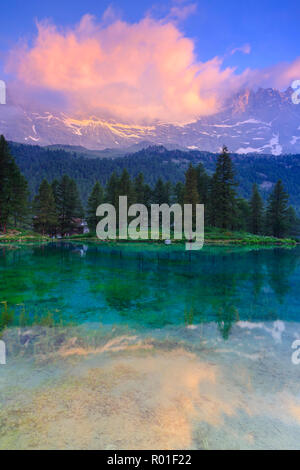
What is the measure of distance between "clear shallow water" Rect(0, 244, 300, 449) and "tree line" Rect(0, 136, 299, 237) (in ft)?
150

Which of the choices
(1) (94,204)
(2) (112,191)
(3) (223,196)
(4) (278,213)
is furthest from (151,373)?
(4) (278,213)

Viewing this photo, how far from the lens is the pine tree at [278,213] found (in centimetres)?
7075

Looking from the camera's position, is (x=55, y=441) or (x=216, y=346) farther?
(x=216, y=346)

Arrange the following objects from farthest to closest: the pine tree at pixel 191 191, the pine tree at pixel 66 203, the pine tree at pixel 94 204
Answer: the pine tree at pixel 94 204 < the pine tree at pixel 66 203 < the pine tree at pixel 191 191

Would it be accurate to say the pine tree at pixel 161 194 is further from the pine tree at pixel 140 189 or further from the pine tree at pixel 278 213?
the pine tree at pixel 278 213

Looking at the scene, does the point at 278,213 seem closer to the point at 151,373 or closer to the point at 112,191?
the point at 112,191

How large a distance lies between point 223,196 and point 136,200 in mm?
23862

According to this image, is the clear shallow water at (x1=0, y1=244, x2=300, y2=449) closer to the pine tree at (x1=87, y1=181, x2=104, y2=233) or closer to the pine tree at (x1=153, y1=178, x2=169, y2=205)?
the pine tree at (x1=87, y1=181, x2=104, y2=233)

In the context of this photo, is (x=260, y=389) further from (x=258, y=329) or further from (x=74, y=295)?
(x=74, y=295)

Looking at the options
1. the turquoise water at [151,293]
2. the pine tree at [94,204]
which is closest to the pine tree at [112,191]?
the pine tree at [94,204]

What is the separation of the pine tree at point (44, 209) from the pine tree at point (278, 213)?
53291mm

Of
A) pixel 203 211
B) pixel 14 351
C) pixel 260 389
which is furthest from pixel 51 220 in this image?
pixel 260 389
